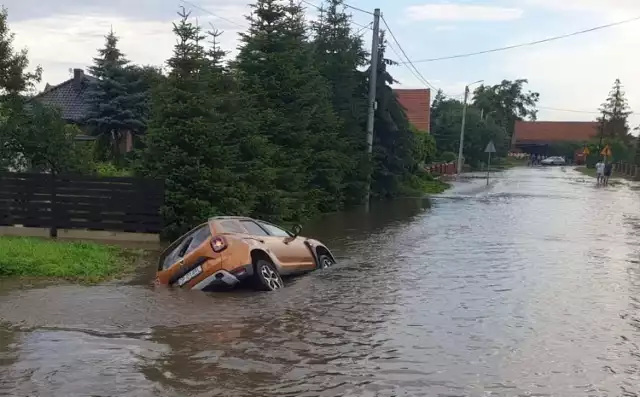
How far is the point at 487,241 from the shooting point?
16781 millimetres

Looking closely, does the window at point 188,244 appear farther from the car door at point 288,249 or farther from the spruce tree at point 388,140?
the spruce tree at point 388,140

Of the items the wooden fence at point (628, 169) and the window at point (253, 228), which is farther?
the wooden fence at point (628, 169)

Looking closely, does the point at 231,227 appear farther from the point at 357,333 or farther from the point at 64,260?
the point at 64,260

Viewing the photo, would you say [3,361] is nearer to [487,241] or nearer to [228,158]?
[228,158]

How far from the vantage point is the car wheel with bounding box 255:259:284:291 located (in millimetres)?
10109

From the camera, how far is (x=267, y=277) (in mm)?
10266

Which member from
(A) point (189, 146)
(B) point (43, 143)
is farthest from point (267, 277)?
(B) point (43, 143)

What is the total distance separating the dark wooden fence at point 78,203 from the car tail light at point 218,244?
589cm

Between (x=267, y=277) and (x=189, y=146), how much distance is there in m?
6.23

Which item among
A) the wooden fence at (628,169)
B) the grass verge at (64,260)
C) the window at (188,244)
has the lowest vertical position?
the grass verge at (64,260)

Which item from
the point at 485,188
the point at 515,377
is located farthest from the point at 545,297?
the point at 485,188

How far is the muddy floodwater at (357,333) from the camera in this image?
6.03 meters

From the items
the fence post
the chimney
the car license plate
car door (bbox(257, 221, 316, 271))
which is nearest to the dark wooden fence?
the fence post

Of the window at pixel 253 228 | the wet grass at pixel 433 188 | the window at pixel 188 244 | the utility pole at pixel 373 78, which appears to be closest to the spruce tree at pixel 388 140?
the utility pole at pixel 373 78
